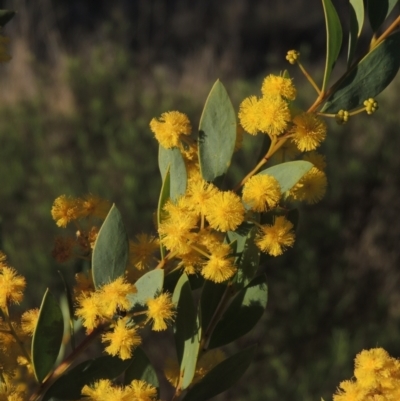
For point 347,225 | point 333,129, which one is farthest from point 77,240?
point 333,129

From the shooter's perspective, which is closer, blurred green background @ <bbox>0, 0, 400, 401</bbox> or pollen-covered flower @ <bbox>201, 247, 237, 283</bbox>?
pollen-covered flower @ <bbox>201, 247, 237, 283</bbox>

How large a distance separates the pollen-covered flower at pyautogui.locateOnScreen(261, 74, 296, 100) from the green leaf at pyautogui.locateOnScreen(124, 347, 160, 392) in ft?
0.86

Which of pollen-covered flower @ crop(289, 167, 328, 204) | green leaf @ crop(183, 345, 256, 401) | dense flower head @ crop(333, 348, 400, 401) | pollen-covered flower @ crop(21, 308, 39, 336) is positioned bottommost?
green leaf @ crop(183, 345, 256, 401)

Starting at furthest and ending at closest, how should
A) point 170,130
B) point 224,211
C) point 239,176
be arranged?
point 239,176
point 170,130
point 224,211

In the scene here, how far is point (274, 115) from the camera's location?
579 mm

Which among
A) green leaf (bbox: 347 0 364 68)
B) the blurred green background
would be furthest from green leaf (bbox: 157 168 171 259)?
the blurred green background

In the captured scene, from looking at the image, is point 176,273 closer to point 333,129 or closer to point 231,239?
point 231,239

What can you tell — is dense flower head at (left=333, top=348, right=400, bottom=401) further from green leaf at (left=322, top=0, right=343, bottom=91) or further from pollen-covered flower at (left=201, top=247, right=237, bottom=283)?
green leaf at (left=322, top=0, right=343, bottom=91)

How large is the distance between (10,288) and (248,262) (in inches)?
8.4

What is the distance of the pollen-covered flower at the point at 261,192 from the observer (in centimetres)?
55

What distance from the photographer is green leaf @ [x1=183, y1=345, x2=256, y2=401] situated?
0.61 meters

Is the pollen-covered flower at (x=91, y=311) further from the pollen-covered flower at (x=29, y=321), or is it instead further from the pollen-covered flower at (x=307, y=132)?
the pollen-covered flower at (x=307, y=132)

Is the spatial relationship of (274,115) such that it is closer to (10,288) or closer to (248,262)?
(248,262)

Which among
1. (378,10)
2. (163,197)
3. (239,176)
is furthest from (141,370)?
(239,176)
